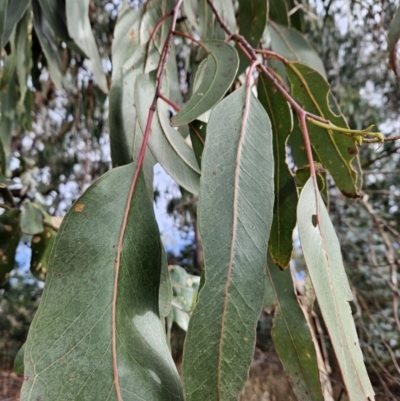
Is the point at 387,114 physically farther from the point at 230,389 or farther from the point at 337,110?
the point at 230,389

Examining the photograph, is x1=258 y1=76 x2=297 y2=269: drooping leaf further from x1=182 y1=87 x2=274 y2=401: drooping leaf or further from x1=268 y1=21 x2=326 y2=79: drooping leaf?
x1=268 y1=21 x2=326 y2=79: drooping leaf

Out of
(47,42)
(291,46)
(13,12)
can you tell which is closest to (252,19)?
(291,46)

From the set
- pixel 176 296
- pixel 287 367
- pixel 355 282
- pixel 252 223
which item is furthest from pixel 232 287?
pixel 355 282

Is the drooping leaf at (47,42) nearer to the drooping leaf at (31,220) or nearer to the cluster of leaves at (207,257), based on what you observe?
the drooping leaf at (31,220)

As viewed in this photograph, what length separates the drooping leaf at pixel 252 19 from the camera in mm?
896

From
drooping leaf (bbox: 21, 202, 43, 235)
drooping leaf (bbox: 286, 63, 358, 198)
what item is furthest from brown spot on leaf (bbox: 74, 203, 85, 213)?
drooping leaf (bbox: 21, 202, 43, 235)

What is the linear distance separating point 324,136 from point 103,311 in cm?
41

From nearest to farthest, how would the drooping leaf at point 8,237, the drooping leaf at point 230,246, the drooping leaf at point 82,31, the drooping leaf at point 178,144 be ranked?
1. the drooping leaf at point 230,246
2. the drooping leaf at point 178,144
3. the drooping leaf at point 82,31
4. the drooping leaf at point 8,237

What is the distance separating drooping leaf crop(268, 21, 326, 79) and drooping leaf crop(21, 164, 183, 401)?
69 centimetres

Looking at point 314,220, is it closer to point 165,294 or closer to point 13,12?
point 165,294

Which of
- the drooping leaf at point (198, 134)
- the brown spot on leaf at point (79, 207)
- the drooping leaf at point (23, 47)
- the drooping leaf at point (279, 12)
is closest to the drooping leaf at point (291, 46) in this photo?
the drooping leaf at point (279, 12)

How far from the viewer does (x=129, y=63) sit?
0.68 metres

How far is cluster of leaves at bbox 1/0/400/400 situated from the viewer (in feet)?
1.11

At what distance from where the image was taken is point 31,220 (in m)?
1.00
